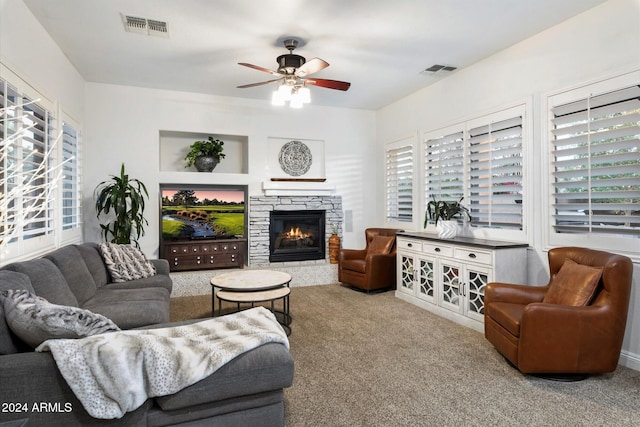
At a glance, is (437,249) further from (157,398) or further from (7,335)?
(7,335)

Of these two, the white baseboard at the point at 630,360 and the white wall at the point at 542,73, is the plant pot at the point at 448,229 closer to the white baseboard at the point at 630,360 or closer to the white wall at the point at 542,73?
the white wall at the point at 542,73

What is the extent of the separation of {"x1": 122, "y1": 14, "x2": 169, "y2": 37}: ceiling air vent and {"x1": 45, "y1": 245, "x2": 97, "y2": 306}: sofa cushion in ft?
6.97

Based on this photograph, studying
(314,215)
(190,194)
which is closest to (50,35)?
(190,194)

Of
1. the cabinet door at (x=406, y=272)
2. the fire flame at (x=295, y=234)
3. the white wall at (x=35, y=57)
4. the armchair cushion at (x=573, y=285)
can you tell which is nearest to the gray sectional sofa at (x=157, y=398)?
the white wall at (x=35, y=57)

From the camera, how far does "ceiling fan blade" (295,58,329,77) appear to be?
132 inches

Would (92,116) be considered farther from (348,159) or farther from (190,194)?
(348,159)

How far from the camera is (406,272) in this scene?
195 inches

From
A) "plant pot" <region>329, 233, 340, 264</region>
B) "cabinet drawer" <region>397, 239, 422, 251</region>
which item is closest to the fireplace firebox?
"plant pot" <region>329, 233, 340, 264</region>

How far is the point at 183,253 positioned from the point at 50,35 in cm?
295

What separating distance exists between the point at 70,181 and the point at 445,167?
451cm

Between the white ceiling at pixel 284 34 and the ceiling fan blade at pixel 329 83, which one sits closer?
the white ceiling at pixel 284 34

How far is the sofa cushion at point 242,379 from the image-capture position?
5.56 ft

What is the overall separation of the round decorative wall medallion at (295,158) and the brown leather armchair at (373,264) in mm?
1544

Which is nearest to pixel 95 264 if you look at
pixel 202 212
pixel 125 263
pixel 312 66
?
pixel 125 263
